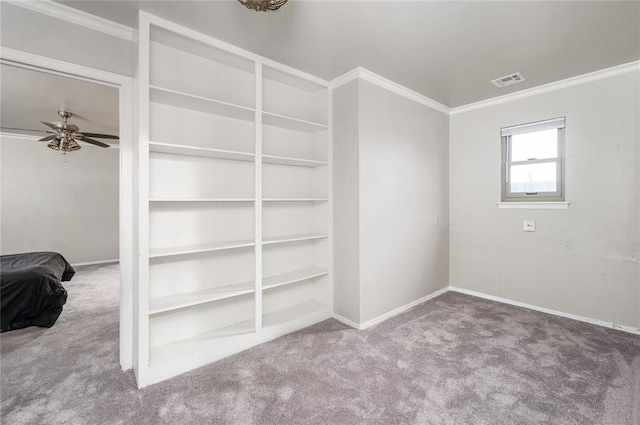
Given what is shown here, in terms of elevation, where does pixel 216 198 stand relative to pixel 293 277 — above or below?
above

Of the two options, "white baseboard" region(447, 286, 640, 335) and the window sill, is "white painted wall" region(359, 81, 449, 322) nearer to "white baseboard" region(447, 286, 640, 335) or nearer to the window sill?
"white baseboard" region(447, 286, 640, 335)

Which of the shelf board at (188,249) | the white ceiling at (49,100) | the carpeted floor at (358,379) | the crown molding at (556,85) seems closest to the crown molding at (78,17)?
the white ceiling at (49,100)

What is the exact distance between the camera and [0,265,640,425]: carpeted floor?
159cm

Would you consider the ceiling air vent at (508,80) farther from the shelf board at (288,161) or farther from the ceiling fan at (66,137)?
the ceiling fan at (66,137)

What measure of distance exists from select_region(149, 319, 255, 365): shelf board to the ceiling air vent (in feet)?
11.7

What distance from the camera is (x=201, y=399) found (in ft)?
5.66

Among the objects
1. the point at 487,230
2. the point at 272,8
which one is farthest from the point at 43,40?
the point at 487,230

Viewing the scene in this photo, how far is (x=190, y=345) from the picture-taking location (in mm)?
2158

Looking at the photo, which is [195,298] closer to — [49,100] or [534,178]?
[49,100]

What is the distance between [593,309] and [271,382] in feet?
10.9

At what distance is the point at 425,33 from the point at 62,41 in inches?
100

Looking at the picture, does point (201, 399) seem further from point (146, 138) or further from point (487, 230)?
point (487, 230)

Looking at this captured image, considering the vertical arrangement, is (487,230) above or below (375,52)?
below

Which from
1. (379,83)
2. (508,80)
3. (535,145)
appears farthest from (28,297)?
(535,145)
